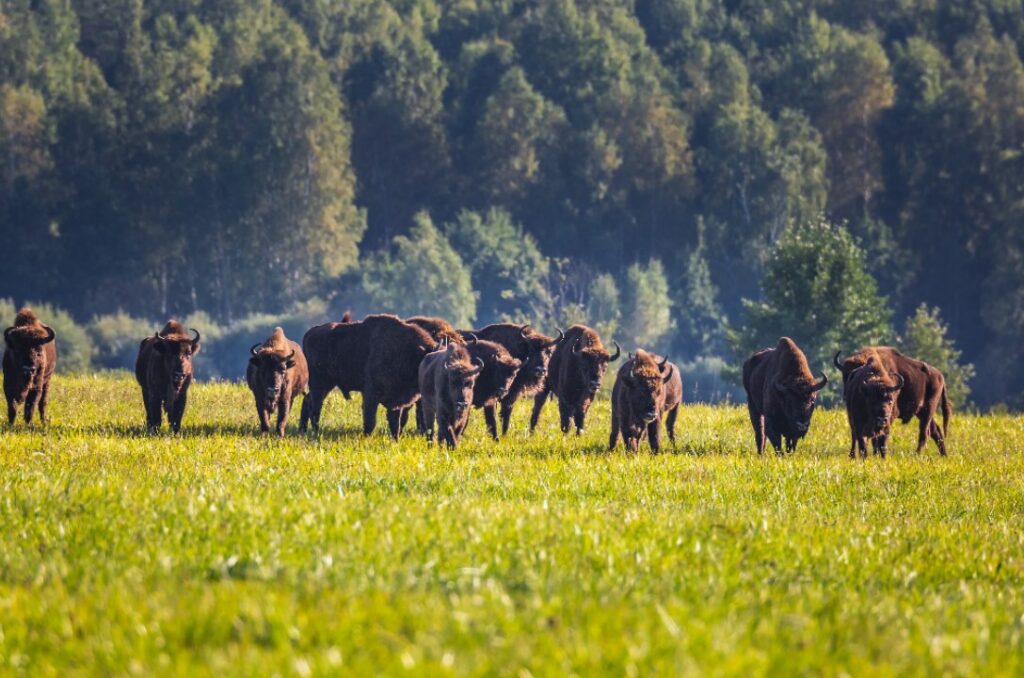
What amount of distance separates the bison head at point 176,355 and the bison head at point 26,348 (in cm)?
182

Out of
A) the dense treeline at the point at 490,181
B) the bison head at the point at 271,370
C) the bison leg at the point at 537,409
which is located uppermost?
the dense treeline at the point at 490,181

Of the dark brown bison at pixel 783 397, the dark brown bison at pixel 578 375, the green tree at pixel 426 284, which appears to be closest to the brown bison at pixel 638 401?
the dark brown bison at pixel 783 397

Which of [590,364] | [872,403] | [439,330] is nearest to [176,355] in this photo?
[439,330]

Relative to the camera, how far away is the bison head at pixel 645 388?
1886 centimetres

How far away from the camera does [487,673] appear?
5934 mm

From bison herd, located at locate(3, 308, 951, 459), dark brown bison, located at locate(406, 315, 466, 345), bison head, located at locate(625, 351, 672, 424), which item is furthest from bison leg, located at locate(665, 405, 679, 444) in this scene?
dark brown bison, located at locate(406, 315, 466, 345)

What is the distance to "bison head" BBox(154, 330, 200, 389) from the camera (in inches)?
786

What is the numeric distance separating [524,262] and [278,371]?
2893 inches

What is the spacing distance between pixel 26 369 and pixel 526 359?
794 centimetres

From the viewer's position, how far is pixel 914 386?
69.2 feet

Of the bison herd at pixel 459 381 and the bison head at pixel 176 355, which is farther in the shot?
the bison head at pixel 176 355

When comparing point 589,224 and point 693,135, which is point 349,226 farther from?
point 693,135

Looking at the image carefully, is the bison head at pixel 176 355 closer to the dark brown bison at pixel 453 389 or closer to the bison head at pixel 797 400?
the dark brown bison at pixel 453 389

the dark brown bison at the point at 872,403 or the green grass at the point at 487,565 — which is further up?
the dark brown bison at the point at 872,403
